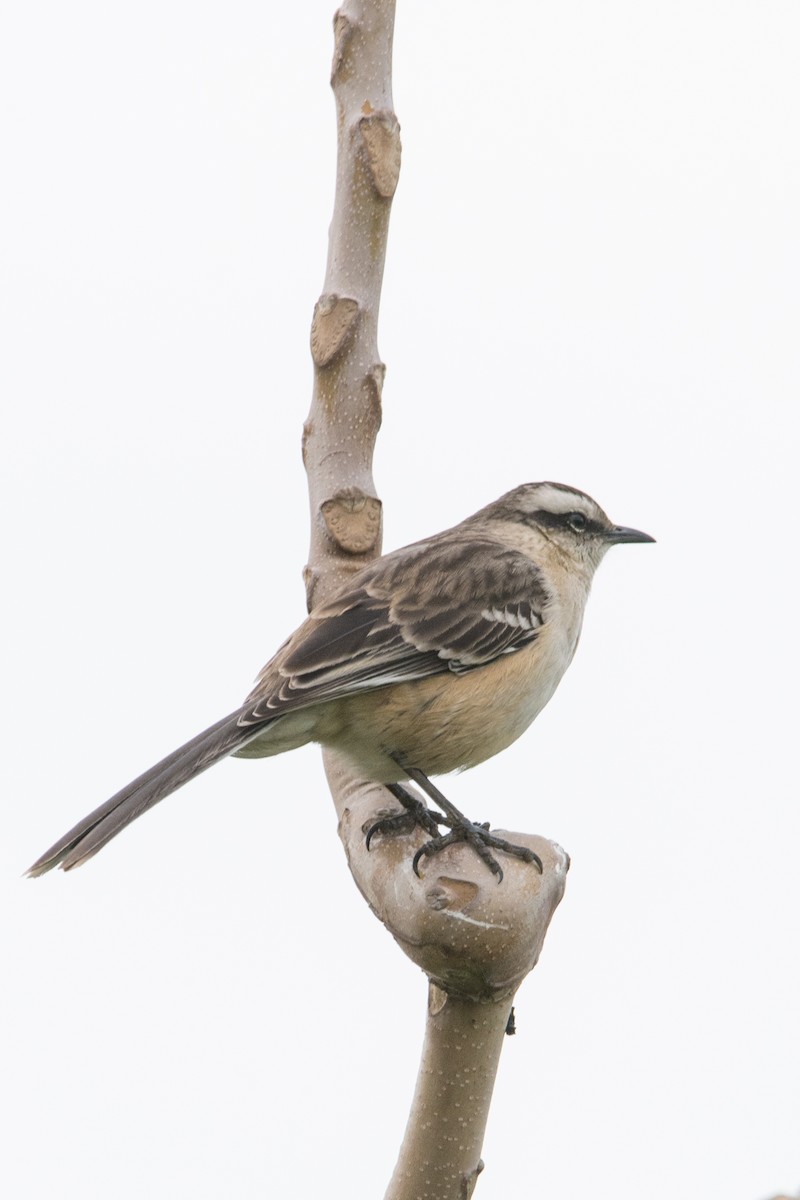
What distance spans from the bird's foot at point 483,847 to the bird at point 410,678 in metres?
0.35

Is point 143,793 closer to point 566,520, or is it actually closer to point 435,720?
point 435,720

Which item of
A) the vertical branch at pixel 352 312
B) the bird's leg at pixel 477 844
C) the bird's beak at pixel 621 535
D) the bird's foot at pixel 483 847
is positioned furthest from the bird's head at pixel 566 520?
the bird's foot at pixel 483 847

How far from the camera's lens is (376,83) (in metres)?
4.89

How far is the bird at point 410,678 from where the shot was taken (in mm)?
4703

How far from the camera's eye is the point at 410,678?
16.9ft

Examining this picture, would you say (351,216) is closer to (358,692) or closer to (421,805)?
(358,692)

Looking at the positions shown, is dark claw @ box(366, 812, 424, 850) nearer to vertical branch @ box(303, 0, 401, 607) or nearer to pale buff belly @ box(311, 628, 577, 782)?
pale buff belly @ box(311, 628, 577, 782)

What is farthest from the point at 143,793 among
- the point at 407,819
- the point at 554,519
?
the point at 554,519

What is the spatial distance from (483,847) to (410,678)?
162 cm

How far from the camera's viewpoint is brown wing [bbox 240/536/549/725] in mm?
4930

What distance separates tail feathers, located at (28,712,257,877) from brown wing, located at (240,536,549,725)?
111 mm

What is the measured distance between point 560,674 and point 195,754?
1662 mm

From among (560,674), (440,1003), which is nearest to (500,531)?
(560,674)

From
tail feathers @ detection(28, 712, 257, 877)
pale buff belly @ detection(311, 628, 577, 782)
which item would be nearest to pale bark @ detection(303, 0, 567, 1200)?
pale buff belly @ detection(311, 628, 577, 782)
